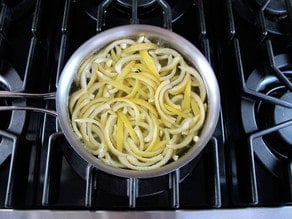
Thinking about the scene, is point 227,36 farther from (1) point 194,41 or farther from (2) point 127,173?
(2) point 127,173

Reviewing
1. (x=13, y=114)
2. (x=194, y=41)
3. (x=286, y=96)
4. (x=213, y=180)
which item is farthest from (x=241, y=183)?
(x=13, y=114)

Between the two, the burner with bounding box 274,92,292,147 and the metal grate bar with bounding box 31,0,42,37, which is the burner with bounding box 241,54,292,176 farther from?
the metal grate bar with bounding box 31,0,42,37

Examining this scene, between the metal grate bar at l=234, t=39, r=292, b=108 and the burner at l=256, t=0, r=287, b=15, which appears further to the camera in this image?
the burner at l=256, t=0, r=287, b=15

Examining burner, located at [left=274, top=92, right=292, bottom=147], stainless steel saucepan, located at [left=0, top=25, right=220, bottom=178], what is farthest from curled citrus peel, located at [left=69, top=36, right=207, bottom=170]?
burner, located at [left=274, top=92, right=292, bottom=147]

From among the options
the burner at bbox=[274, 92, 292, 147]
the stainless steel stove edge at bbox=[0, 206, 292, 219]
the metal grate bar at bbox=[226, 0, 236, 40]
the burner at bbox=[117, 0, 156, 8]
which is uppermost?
the burner at bbox=[117, 0, 156, 8]

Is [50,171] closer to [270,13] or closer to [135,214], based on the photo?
[135,214]

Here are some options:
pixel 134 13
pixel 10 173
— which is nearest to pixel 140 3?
pixel 134 13

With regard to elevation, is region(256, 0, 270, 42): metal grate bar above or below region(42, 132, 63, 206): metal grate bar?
above

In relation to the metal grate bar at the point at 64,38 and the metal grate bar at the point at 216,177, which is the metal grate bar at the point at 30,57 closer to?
the metal grate bar at the point at 64,38
